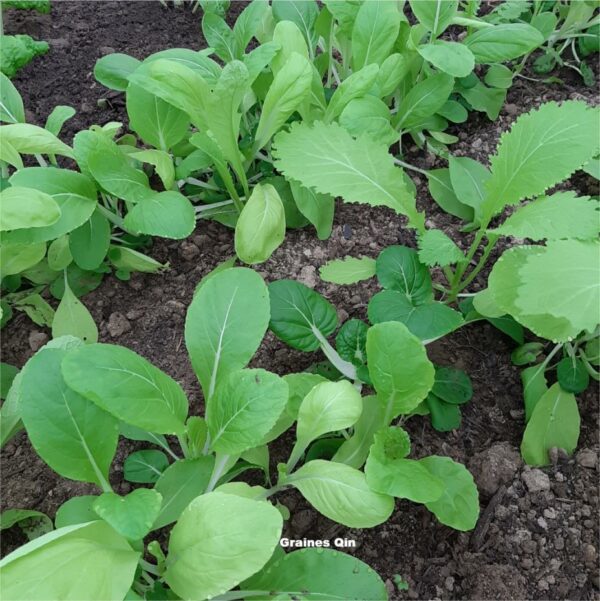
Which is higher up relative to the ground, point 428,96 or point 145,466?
point 428,96

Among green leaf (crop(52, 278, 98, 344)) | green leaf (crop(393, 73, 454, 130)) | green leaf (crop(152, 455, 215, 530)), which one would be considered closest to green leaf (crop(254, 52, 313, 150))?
green leaf (crop(393, 73, 454, 130))

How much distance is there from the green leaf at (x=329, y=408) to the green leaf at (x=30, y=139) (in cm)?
71

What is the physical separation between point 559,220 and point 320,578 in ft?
2.03

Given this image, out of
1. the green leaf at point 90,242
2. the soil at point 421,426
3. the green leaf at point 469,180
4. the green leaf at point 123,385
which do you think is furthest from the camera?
the green leaf at point 469,180

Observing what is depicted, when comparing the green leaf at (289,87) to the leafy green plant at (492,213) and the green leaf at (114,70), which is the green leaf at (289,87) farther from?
the green leaf at (114,70)

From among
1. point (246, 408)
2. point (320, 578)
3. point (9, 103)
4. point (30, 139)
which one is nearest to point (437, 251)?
point (246, 408)

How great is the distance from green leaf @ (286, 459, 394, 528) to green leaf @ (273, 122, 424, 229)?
17.9 inches

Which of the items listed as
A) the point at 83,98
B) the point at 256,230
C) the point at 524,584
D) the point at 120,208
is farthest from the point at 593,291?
the point at 83,98

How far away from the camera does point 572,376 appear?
1064 millimetres

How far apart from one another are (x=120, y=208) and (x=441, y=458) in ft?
2.79

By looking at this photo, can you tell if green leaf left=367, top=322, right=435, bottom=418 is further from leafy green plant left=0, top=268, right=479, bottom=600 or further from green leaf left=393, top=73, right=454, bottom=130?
green leaf left=393, top=73, right=454, bottom=130

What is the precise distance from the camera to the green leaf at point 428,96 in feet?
4.28

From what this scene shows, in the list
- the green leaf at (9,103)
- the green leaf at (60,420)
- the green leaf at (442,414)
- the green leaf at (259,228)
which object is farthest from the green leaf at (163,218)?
the green leaf at (442,414)

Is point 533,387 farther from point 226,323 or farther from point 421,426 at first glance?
point 226,323
